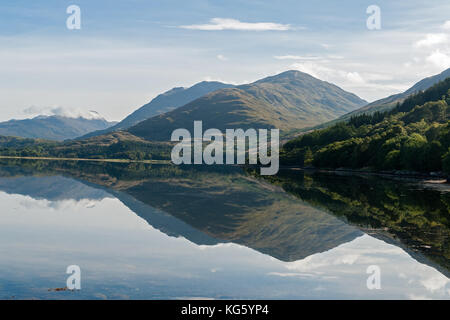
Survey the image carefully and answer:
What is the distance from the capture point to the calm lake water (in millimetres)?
24875

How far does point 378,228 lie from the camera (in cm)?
4519

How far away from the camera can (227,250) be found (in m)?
36.2

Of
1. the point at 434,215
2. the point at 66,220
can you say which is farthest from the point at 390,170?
the point at 66,220

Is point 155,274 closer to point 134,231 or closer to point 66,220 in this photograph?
point 134,231

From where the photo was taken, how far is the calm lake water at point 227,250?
24875 mm

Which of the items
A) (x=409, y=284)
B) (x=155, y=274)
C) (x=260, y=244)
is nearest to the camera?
(x=409, y=284)

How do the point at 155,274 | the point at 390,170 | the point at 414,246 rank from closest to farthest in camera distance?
1. the point at 155,274
2. the point at 414,246
3. the point at 390,170

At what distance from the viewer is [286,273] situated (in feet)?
94.2

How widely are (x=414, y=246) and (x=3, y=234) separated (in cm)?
3116

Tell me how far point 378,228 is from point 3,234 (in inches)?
1243
